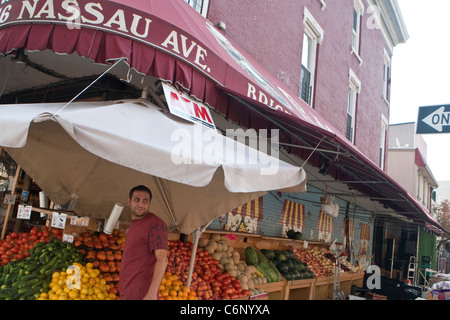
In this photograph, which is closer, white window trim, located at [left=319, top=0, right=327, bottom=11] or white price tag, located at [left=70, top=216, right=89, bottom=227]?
white price tag, located at [left=70, top=216, right=89, bottom=227]

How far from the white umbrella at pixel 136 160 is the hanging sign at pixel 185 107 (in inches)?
4.6

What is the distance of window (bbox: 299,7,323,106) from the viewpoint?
34.8 ft

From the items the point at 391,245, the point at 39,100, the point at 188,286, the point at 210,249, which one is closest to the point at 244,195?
the point at 188,286

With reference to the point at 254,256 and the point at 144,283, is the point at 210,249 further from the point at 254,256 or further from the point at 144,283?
the point at 144,283

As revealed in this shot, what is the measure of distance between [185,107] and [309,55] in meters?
8.25

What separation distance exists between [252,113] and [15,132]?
3267 millimetres

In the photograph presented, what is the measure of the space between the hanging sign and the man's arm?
141 cm

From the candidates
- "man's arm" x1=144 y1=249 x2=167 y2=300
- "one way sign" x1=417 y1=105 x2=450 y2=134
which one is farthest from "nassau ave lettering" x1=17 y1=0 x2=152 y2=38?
"one way sign" x1=417 y1=105 x2=450 y2=134

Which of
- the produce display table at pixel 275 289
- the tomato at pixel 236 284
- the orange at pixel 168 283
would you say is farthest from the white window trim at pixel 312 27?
the orange at pixel 168 283

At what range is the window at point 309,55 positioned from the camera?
418 inches

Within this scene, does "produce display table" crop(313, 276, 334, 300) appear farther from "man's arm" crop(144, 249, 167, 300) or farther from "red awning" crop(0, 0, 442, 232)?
"man's arm" crop(144, 249, 167, 300)

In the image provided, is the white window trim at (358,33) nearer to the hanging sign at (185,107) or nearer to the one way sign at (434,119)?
the one way sign at (434,119)

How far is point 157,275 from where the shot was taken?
3.34m

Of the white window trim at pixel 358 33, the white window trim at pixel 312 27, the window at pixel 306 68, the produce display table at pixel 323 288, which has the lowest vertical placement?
the produce display table at pixel 323 288
